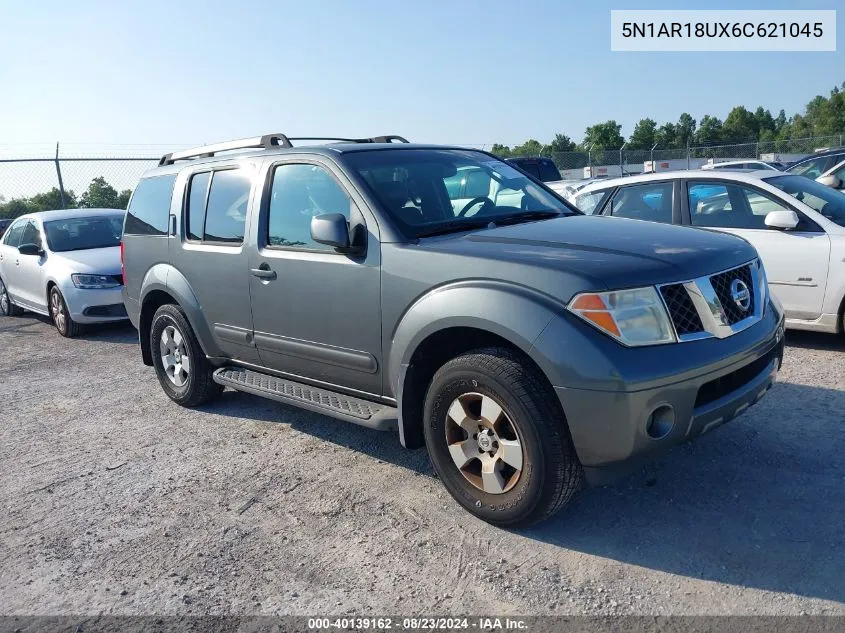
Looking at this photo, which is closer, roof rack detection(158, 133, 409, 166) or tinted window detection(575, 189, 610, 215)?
roof rack detection(158, 133, 409, 166)

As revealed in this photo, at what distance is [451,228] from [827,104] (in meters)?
97.4

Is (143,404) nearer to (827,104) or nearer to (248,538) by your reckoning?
(248,538)

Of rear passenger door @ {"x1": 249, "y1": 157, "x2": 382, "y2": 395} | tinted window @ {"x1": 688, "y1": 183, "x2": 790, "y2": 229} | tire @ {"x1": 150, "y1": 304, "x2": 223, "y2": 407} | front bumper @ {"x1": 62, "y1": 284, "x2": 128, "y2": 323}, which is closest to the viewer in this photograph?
rear passenger door @ {"x1": 249, "y1": 157, "x2": 382, "y2": 395}

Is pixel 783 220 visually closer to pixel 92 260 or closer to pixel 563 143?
pixel 92 260

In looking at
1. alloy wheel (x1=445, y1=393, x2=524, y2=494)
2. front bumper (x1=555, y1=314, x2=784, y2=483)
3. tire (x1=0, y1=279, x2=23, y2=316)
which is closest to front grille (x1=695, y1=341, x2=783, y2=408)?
front bumper (x1=555, y1=314, x2=784, y2=483)

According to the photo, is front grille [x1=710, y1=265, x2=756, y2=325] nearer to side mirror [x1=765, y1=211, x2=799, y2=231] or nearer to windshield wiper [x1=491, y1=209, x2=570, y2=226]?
windshield wiper [x1=491, y1=209, x2=570, y2=226]

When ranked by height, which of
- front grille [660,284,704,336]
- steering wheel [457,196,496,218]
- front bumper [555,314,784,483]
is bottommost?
front bumper [555,314,784,483]

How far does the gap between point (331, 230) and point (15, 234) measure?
884cm

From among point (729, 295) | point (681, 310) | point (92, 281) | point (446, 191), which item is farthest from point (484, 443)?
point (92, 281)

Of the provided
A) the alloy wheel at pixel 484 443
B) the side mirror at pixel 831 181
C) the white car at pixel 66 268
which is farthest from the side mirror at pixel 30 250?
the side mirror at pixel 831 181

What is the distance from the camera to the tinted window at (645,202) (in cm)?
692

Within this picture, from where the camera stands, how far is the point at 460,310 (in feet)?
11.1

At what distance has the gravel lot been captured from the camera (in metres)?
2.95

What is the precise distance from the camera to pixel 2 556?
3525mm
